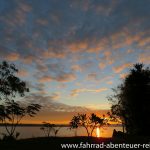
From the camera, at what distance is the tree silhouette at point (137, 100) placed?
51000 millimetres

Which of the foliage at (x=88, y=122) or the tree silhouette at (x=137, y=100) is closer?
the tree silhouette at (x=137, y=100)

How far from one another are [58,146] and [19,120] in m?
32.0

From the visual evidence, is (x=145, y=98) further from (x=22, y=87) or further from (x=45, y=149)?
(x=45, y=149)

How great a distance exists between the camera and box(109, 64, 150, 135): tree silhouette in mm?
51000

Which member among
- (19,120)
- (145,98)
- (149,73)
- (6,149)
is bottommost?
(6,149)

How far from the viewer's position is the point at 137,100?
51.7 meters

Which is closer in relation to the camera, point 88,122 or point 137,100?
point 137,100

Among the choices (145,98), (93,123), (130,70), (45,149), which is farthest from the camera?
(93,123)

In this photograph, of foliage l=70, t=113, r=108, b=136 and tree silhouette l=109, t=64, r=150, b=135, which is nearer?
tree silhouette l=109, t=64, r=150, b=135

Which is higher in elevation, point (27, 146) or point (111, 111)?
point (111, 111)

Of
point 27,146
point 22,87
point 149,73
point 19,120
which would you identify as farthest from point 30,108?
point 27,146

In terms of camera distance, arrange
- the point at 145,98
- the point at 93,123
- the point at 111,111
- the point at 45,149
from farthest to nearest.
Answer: the point at 93,123, the point at 111,111, the point at 145,98, the point at 45,149

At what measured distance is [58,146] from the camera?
83.4 ft

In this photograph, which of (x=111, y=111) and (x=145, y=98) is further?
(x=111, y=111)
